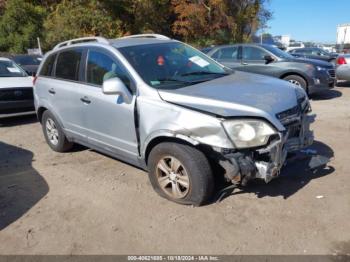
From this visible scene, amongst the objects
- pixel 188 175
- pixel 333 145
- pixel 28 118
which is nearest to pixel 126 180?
pixel 188 175

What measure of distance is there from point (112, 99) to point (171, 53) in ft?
3.23

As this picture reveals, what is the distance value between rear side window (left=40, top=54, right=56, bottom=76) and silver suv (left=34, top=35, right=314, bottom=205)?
0.59 meters

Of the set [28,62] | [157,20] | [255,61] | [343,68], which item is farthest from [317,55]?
[157,20]

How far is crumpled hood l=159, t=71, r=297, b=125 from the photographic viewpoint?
3387mm

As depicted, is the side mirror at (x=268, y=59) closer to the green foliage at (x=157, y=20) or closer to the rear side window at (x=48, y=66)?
the rear side window at (x=48, y=66)

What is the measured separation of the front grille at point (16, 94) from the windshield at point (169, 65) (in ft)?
15.8

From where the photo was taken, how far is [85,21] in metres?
25.1

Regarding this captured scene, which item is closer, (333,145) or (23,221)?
(23,221)

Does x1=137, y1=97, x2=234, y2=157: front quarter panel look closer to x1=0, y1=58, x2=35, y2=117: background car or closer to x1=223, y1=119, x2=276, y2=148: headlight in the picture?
x1=223, y1=119, x2=276, y2=148: headlight

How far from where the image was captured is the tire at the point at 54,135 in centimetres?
565

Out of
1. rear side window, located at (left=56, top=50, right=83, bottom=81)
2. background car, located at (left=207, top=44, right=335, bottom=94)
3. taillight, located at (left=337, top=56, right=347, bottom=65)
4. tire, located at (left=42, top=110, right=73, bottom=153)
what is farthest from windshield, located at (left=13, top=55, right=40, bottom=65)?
taillight, located at (left=337, top=56, right=347, bottom=65)

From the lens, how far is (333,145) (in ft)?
18.0

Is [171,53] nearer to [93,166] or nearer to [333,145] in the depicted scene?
[93,166]

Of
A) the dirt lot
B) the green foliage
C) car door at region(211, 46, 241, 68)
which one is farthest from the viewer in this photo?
the green foliage
